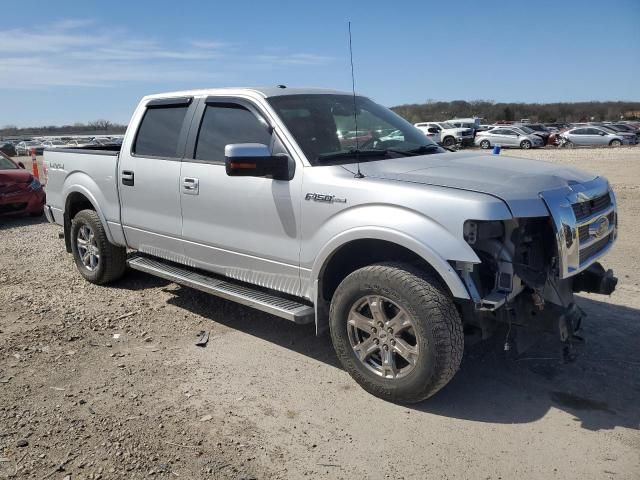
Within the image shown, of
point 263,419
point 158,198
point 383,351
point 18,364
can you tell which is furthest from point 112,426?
point 158,198

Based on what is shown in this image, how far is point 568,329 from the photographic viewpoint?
12.1ft

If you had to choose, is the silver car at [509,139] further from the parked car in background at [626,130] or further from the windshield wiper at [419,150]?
the windshield wiper at [419,150]

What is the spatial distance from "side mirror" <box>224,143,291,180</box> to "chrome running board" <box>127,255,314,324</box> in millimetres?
971

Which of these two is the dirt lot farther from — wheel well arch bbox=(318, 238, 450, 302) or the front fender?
the front fender

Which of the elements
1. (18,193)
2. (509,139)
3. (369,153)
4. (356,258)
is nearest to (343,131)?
(369,153)

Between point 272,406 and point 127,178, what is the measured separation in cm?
289

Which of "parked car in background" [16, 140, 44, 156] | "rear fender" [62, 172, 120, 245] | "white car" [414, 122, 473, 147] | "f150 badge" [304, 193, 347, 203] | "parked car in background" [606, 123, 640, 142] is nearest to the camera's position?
"f150 badge" [304, 193, 347, 203]

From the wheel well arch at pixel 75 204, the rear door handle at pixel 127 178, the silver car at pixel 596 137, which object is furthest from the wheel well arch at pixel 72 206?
the silver car at pixel 596 137

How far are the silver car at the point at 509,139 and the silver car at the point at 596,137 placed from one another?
6.13 feet

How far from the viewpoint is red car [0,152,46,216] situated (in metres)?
10.7

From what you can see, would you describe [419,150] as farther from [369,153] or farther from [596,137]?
[596,137]

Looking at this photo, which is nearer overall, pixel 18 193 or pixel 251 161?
pixel 251 161

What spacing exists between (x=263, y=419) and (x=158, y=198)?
2.45 metres

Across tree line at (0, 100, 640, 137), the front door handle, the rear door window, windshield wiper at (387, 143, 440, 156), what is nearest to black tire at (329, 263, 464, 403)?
windshield wiper at (387, 143, 440, 156)
